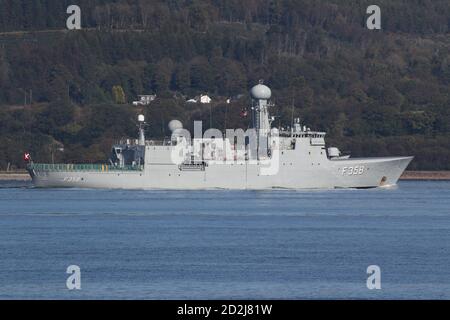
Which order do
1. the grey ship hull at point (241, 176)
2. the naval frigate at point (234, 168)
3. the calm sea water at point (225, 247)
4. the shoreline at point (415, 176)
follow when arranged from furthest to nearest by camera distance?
the shoreline at point (415, 176)
the grey ship hull at point (241, 176)
the naval frigate at point (234, 168)
the calm sea water at point (225, 247)

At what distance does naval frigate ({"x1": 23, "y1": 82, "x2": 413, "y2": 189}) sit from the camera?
9356 centimetres

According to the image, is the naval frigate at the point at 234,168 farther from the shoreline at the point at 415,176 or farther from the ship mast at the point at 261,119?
the shoreline at the point at 415,176

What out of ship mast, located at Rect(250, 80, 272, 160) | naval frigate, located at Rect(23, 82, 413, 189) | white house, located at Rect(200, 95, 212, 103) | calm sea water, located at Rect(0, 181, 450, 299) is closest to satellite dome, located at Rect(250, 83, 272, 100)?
ship mast, located at Rect(250, 80, 272, 160)

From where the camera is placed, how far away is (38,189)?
326 ft

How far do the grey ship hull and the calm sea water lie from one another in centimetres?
1056

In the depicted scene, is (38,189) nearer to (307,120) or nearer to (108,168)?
(108,168)

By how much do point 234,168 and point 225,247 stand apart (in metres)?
45.0

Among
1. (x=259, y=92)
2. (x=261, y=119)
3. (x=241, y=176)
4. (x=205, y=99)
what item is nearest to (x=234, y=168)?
(x=241, y=176)

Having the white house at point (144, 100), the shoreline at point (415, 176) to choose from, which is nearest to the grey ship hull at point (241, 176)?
the shoreline at point (415, 176)

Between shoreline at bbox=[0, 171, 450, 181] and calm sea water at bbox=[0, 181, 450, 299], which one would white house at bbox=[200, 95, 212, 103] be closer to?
shoreline at bbox=[0, 171, 450, 181]

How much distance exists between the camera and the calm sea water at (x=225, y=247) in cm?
3753

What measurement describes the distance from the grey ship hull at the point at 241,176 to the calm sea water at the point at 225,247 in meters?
10.6

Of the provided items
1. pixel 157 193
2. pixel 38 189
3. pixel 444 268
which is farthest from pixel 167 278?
pixel 38 189
